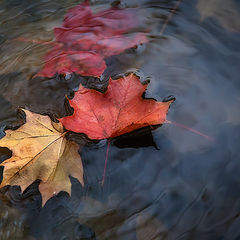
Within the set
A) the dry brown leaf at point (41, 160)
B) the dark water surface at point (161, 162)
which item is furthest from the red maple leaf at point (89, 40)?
the dry brown leaf at point (41, 160)

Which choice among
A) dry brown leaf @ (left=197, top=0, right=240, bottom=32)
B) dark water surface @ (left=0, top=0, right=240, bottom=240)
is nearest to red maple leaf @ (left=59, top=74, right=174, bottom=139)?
dark water surface @ (left=0, top=0, right=240, bottom=240)

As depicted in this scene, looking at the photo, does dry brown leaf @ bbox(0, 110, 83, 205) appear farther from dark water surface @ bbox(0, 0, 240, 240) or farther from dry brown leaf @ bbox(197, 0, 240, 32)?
dry brown leaf @ bbox(197, 0, 240, 32)

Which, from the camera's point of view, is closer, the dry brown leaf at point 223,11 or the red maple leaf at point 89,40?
the red maple leaf at point 89,40

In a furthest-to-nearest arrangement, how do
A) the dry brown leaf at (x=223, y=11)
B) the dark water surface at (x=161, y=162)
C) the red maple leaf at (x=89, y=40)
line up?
the dry brown leaf at (x=223, y=11), the red maple leaf at (x=89, y=40), the dark water surface at (x=161, y=162)

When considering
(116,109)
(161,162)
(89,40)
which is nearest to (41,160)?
(116,109)

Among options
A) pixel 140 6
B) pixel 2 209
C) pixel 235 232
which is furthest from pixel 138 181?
pixel 140 6

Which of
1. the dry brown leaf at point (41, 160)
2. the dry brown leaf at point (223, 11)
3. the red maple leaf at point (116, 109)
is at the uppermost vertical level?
the dry brown leaf at point (223, 11)

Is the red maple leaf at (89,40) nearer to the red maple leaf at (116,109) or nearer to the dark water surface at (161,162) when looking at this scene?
the dark water surface at (161,162)

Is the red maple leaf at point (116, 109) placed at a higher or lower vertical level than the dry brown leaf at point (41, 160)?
higher
